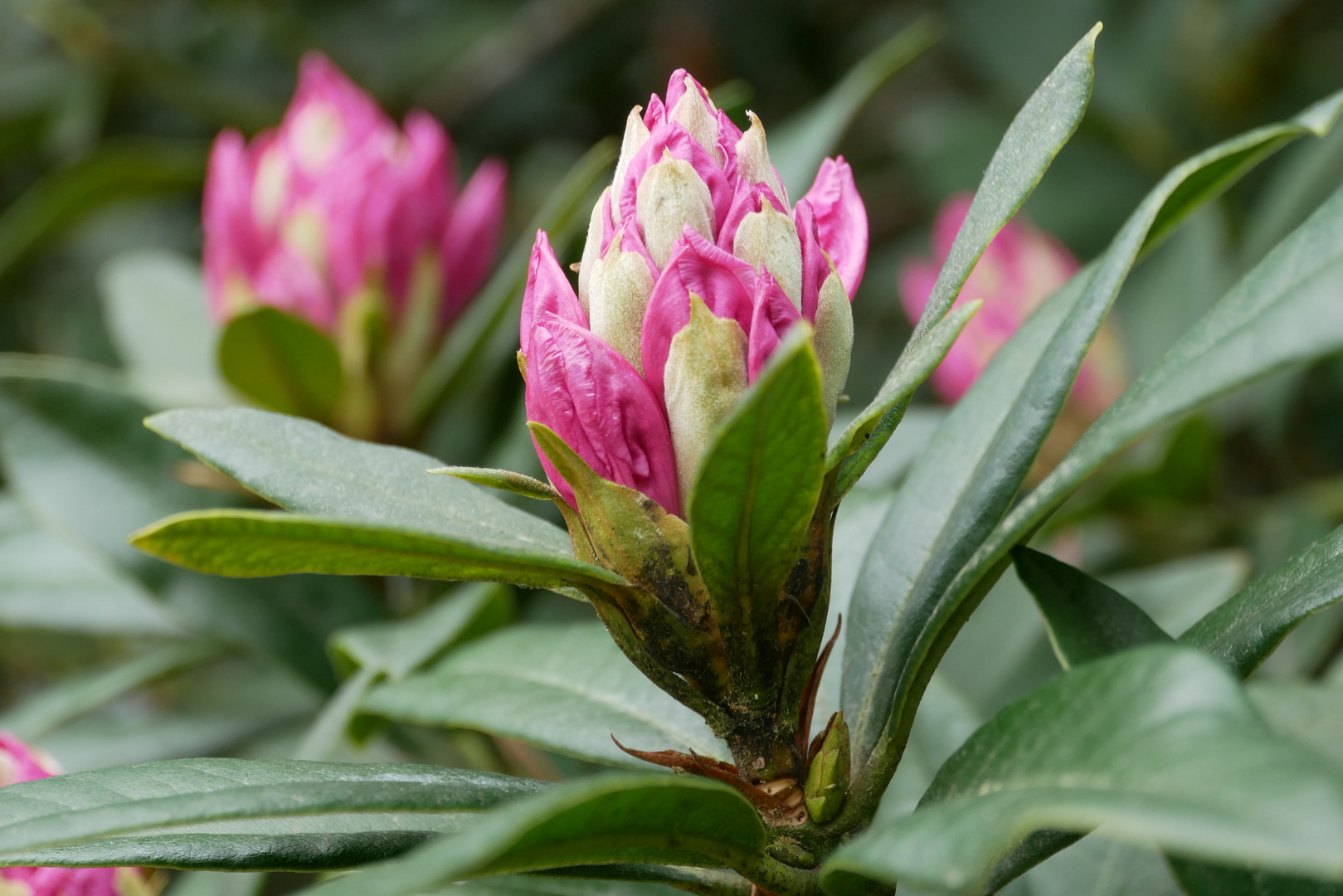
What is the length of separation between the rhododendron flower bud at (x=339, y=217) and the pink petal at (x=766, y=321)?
891 mm

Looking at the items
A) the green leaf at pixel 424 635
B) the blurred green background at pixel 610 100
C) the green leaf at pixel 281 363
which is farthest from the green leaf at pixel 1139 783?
the blurred green background at pixel 610 100

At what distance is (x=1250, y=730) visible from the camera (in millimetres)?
388

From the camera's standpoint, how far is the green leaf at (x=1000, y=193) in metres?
0.57

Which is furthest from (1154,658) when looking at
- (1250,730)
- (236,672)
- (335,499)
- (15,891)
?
(236,672)

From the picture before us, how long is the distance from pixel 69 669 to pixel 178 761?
2.08 metres

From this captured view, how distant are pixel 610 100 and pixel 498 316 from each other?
1.91 m

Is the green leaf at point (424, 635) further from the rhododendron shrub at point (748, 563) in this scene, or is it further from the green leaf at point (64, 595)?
the green leaf at point (64, 595)

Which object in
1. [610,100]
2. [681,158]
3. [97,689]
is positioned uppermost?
[610,100]

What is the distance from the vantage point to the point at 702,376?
0.55 meters

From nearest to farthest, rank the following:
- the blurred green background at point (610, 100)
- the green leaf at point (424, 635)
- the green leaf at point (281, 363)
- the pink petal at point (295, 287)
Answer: the green leaf at point (424, 635) → the green leaf at point (281, 363) → the pink petal at point (295, 287) → the blurred green background at point (610, 100)

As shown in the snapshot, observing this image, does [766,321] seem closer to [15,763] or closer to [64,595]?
[15,763]

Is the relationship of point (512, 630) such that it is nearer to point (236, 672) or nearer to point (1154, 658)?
point (1154, 658)

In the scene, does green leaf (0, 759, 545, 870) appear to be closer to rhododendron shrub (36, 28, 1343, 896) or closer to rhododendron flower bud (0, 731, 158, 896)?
rhododendron shrub (36, 28, 1343, 896)

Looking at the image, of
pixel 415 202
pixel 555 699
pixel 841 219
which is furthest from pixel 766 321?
pixel 415 202
